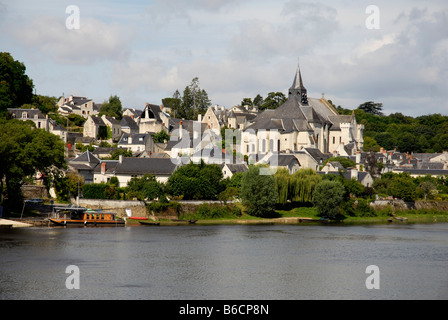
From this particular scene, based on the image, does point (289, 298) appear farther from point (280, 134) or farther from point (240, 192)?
point (280, 134)

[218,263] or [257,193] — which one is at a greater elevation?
[257,193]

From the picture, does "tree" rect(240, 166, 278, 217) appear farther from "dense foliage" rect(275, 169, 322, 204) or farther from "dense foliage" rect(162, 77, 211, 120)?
"dense foliage" rect(162, 77, 211, 120)

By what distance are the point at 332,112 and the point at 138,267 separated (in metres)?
73.2

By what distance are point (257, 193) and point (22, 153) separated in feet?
69.5

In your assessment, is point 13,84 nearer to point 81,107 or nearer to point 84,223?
point 81,107

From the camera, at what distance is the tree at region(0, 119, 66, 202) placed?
166 ft

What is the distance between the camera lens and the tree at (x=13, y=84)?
82.8m

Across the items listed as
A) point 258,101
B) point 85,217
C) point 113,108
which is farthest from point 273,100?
point 85,217

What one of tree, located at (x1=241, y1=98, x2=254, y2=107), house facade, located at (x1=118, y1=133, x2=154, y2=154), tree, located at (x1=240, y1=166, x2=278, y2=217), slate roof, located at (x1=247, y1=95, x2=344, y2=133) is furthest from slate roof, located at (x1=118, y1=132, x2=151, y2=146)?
tree, located at (x1=241, y1=98, x2=254, y2=107)

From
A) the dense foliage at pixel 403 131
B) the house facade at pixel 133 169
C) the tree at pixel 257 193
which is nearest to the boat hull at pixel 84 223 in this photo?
the house facade at pixel 133 169

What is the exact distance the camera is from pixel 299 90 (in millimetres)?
99500

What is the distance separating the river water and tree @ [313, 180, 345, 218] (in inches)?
369

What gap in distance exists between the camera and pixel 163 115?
105 m

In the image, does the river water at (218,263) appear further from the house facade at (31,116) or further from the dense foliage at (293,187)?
the house facade at (31,116)
